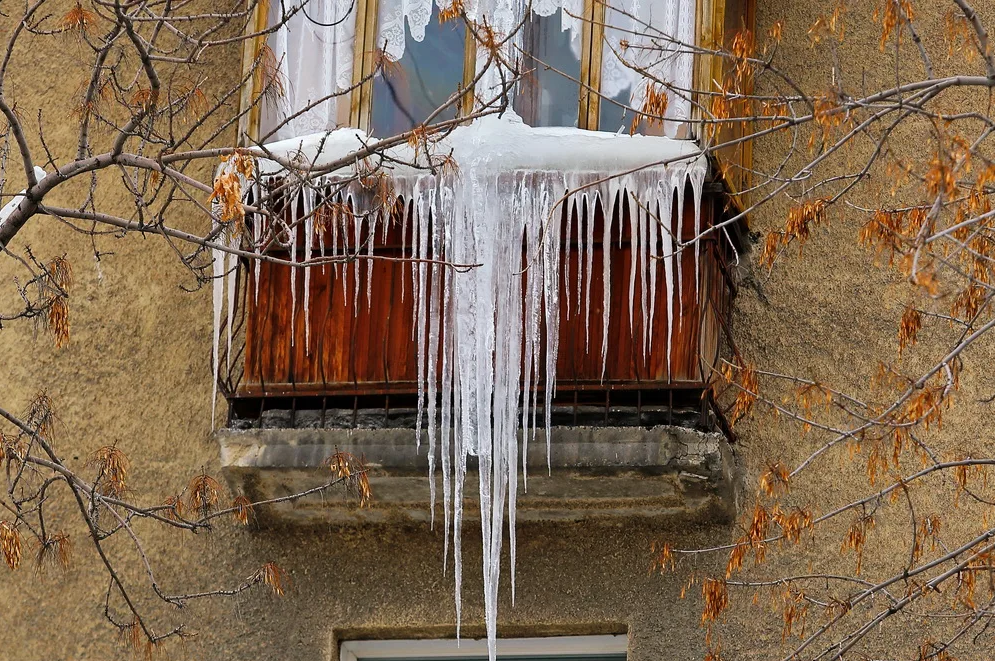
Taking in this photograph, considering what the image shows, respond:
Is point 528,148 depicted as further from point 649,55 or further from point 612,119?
point 649,55

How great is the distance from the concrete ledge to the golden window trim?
3.77ft

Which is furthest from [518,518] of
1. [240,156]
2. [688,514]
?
[240,156]

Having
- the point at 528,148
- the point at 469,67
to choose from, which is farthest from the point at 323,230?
the point at 469,67

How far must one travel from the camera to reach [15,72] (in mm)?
7871

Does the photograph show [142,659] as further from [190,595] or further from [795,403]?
[795,403]

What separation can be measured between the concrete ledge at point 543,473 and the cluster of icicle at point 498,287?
99 millimetres

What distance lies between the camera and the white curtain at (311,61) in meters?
6.70

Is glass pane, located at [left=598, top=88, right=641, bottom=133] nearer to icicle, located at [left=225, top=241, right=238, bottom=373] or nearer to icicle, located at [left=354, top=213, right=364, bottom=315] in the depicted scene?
icicle, located at [left=354, top=213, right=364, bottom=315]

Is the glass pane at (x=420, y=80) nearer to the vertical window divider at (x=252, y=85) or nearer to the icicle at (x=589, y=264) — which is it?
the vertical window divider at (x=252, y=85)

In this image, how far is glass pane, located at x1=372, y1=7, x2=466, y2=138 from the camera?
6.58 m

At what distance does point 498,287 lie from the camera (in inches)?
248

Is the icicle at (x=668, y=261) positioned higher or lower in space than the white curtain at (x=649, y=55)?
lower

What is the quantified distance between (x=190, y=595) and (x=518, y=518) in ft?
4.34

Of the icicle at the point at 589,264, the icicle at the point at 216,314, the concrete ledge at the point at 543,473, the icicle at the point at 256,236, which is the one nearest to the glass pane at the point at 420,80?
the icicle at the point at 256,236
